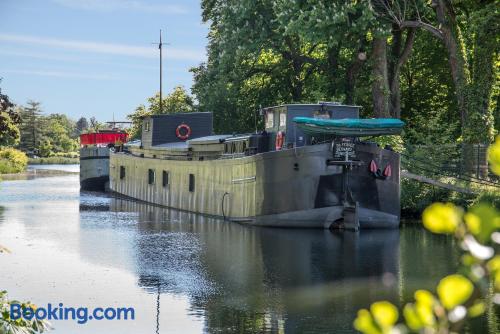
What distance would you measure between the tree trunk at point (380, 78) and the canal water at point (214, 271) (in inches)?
410

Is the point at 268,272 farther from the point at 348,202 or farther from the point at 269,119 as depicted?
the point at 269,119

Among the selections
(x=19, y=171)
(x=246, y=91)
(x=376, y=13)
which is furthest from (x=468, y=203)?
(x=19, y=171)

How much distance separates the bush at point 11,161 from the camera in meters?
93.0

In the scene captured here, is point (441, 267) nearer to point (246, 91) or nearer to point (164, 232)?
point (164, 232)

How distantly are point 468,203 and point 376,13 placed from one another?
10.8m

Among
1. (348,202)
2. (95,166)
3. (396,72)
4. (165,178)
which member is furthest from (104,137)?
(348,202)

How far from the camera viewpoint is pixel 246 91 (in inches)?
2219

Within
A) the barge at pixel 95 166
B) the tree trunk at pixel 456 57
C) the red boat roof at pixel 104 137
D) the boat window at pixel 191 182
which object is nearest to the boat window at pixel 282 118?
the boat window at pixel 191 182

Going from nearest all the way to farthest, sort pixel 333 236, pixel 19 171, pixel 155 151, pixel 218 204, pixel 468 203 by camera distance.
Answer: pixel 333 236, pixel 468 203, pixel 218 204, pixel 155 151, pixel 19 171

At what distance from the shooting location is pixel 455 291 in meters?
1.97

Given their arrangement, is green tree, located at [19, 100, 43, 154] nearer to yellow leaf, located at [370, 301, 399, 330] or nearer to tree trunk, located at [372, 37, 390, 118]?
tree trunk, located at [372, 37, 390, 118]

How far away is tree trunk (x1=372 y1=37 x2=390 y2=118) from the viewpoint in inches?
1704

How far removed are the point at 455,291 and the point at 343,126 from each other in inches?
1125

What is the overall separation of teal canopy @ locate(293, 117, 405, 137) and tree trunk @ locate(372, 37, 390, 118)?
12428 mm
